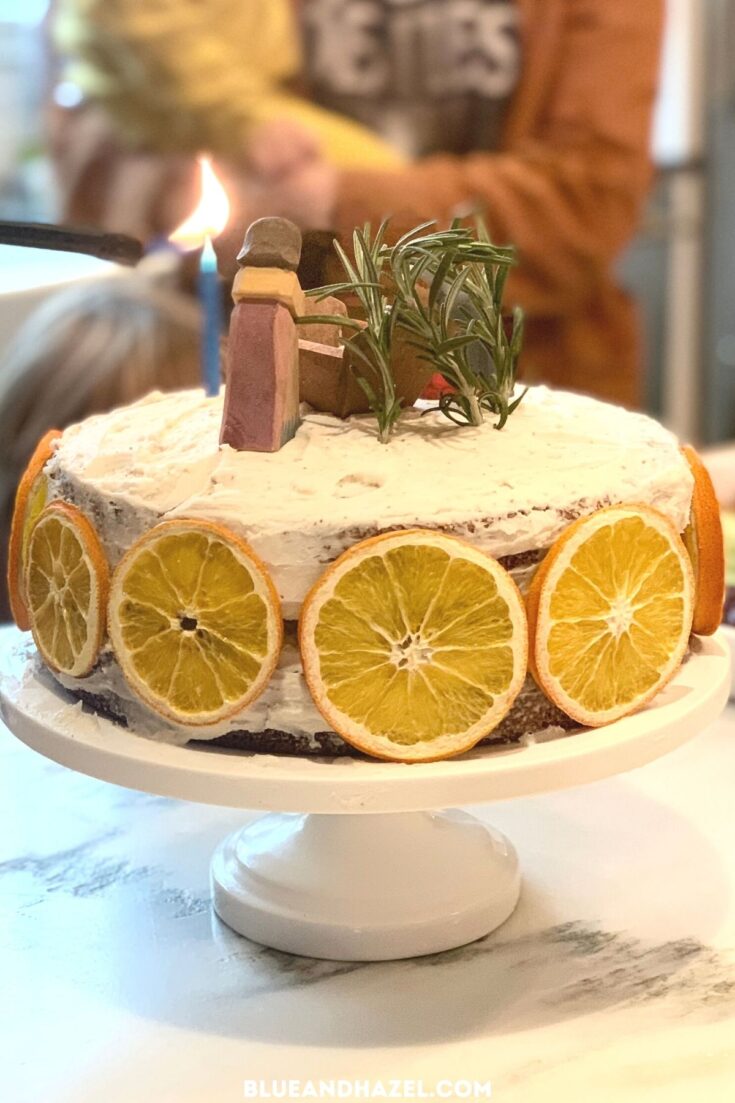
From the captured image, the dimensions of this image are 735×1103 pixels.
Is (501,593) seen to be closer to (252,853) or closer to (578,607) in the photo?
(578,607)

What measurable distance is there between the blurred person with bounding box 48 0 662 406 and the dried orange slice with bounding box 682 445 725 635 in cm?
188

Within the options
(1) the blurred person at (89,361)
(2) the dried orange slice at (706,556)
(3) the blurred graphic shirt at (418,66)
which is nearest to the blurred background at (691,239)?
(3) the blurred graphic shirt at (418,66)

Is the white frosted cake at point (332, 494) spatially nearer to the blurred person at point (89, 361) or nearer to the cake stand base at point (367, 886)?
the cake stand base at point (367, 886)

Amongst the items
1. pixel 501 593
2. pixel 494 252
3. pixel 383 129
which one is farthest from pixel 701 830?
pixel 383 129

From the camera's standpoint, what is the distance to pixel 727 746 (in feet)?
4.47

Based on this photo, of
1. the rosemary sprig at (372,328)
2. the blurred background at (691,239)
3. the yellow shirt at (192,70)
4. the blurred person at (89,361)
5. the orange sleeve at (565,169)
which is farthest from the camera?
the blurred background at (691,239)

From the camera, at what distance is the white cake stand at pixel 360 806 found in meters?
0.86

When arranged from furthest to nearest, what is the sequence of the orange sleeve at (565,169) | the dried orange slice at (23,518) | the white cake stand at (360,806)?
the orange sleeve at (565,169), the dried orange slice at (23,518), the white cake stand at (360,806)

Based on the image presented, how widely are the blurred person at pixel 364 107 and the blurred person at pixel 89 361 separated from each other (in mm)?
319

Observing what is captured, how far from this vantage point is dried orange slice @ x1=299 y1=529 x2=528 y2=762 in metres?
0.87

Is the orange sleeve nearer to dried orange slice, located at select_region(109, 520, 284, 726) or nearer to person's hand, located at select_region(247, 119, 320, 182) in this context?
person's hand, located at select_region(247, 119, 320, 182)

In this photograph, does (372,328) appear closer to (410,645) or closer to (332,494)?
(332,494)

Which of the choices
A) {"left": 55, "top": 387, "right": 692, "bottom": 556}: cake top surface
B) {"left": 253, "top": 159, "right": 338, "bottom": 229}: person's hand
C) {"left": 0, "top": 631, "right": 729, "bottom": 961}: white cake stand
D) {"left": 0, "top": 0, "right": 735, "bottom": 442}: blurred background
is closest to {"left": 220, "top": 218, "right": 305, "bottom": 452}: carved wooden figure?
{"left": 55, "top": 387, "right": 692, "bottom": 556}: cake top surface

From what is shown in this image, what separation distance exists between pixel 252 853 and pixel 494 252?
54 cm
